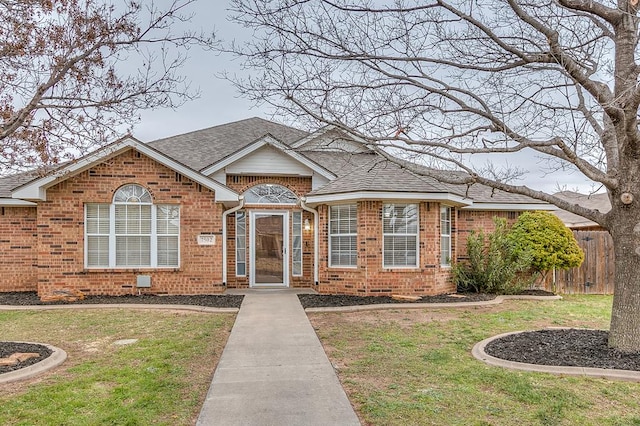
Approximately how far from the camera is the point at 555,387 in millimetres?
5137

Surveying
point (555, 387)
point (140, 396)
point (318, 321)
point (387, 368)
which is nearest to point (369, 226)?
point (318, 321)

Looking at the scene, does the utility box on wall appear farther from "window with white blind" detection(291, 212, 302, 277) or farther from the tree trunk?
the tree trunk

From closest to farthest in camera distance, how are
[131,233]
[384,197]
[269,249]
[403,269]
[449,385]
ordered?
1. [449,385]
2. [384,197]
3. [131,233]
4. [403,269]
5. [269,249]

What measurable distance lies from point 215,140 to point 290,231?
223 inches

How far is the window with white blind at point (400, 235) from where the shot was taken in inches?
505

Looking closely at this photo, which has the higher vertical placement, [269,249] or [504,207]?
[504,207]

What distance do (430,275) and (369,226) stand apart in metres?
2.29

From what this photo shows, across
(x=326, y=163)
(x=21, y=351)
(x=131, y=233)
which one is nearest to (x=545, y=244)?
(x=326, y=163)

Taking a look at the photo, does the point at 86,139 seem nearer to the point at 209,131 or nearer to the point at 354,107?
the point at 354,107

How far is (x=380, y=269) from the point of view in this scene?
41.6 feet

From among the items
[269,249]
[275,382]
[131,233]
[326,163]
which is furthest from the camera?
[326,163]

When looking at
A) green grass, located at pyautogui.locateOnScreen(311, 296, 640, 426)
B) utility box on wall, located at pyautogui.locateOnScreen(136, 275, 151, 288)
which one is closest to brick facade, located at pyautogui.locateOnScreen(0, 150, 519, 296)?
utility box on wall, located at pyautogui.locateOnScreen(136, 275, 151, 288)

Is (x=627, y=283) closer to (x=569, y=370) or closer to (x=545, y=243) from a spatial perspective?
(x=569, y=370)

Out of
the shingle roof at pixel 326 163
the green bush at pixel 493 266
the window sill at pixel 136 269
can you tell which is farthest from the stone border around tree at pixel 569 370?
the window sill at pixel 136 269
